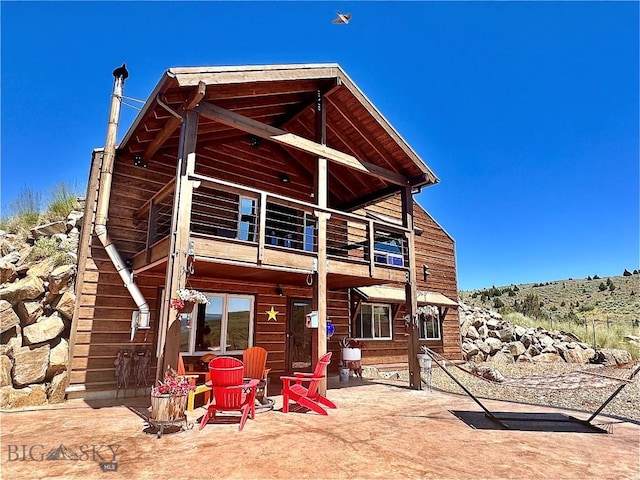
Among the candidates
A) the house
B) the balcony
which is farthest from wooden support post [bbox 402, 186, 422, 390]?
the balcony

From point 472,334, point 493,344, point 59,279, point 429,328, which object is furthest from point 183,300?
point 493,344

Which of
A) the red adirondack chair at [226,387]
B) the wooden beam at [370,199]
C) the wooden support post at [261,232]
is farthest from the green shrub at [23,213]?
the wooden beam at [370,199]

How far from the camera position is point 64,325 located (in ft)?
26.1

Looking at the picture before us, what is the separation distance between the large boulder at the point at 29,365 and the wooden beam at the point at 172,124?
471cm

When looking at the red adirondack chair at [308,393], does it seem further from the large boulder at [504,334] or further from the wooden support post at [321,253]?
the large boulder at [504,334]

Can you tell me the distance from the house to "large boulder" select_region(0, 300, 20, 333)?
41.7 inches

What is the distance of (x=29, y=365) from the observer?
7270mm

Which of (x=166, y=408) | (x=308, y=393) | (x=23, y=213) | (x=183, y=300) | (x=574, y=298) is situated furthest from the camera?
(x=574, y=298)

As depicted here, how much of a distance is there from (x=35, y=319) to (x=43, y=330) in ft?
1.27

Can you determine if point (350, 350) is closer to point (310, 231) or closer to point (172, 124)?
point (310, 231)

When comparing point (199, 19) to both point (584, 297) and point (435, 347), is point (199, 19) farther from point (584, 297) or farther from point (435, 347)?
point (584, 297)

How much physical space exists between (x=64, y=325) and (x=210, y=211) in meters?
4.06

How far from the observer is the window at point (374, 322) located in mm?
13117

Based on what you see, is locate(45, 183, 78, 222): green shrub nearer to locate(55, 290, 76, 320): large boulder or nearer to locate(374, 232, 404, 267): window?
locate(55, 290, 76, 320): large boulder
